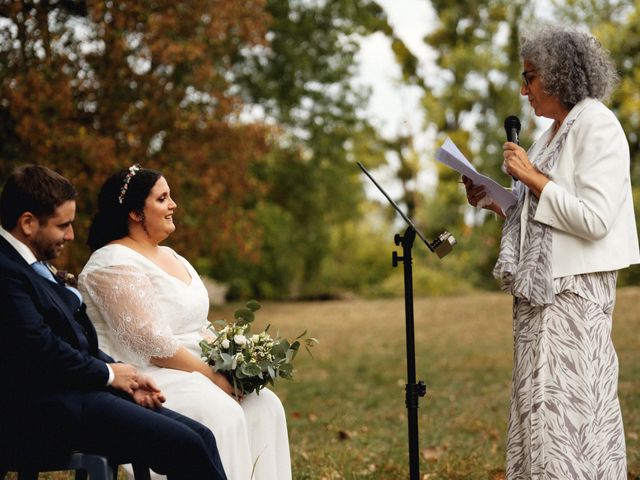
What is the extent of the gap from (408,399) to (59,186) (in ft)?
5.53

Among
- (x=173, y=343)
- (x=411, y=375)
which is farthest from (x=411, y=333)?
(x=173, y=343)

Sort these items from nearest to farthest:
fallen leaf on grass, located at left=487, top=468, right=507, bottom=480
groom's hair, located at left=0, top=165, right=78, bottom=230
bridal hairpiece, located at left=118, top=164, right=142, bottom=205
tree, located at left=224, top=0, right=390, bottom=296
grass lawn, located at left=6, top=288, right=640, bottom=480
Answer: groom's hair, located at left=0, top=165, right=78, bottom=230
bridal hairpiece, located at left=118, top=164, right=142, bottom=205
fallen leaf on grass, located at left=487, top=468, right=507, bottom=480
grass lawn, located at left=6, top=288, right=640, bottom=480
tree, located at left=224, top=0, right=390, bottom=296

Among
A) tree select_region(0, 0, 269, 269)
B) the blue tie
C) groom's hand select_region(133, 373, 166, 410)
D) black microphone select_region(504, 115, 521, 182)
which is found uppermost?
tree select_region(0, 0, 269, 269)

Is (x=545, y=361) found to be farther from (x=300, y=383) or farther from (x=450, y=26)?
(x=450, y=26)

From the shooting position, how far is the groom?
9.91 ft

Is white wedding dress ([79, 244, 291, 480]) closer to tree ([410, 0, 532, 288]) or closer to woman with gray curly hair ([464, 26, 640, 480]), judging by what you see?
woman with gray curly hair ([464, 26, 640, 480])

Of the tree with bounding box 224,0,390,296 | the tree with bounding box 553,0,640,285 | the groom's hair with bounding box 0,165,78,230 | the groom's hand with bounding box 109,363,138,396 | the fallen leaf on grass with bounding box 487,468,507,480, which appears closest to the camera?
the groom's hair with bounding box 0,165,78,230

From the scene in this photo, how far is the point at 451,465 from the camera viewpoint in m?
5.19

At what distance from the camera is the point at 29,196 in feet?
10.2

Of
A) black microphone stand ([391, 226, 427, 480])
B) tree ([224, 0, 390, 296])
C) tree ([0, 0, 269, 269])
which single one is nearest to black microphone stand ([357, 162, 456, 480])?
black microphone stand ([391, 226, 427, 480])

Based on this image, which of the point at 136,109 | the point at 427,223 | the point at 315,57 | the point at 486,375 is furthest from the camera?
the point at 427,223

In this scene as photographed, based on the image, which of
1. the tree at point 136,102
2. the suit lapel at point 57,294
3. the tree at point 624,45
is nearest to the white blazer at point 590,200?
the suit lapel at point 57,294

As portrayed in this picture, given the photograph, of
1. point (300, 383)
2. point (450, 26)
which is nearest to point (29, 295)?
point (300, 383)

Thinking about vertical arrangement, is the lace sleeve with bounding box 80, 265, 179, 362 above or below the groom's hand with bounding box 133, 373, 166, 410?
above
